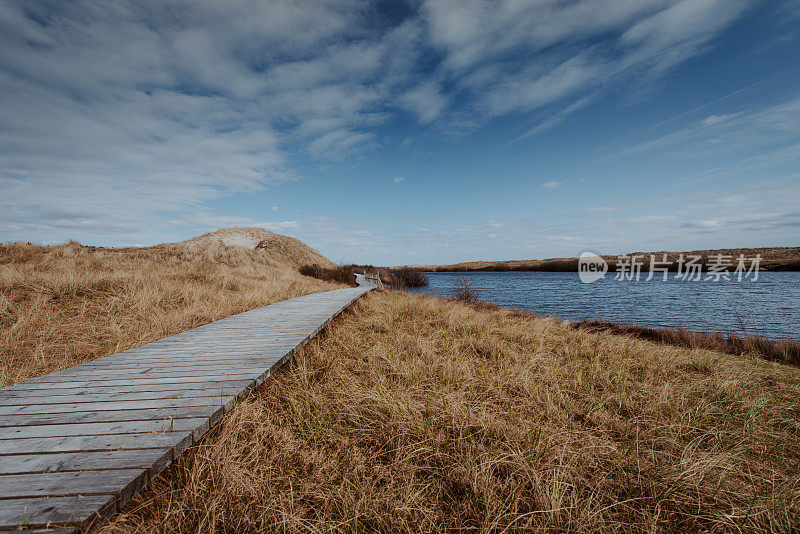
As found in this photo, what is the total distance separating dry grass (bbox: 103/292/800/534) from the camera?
1.95 m

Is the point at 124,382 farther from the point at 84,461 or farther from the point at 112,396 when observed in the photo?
the point at 84,461

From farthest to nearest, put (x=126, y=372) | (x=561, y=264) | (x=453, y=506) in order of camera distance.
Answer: (x=561, y=264) → (x=126, y=372) → (x=453, y=506)

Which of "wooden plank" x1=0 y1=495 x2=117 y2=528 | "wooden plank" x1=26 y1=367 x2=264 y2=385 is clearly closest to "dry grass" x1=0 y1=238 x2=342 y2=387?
"wooden plank" x1=26 y1=367 x2=264 y2=385

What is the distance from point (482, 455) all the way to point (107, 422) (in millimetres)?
2683

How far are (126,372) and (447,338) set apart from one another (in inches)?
171

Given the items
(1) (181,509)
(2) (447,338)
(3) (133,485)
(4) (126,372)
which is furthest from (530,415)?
(4) (126,372)

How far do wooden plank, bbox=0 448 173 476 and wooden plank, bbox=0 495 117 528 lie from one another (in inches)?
8.5

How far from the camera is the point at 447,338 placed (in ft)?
18.2

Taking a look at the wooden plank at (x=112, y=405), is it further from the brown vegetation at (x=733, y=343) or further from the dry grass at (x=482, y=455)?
the brown vegetation at (x=733, y=343)

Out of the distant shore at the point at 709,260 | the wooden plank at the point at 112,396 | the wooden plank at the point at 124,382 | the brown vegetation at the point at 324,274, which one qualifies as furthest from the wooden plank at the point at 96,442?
the distant shore at the point at 709,260

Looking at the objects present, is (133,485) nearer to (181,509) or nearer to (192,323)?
(181,509)

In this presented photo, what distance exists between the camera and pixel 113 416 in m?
2.20

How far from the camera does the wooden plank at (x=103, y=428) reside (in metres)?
1.98

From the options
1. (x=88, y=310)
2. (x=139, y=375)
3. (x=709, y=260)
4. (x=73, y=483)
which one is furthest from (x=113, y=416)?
(x=709, y=260)
